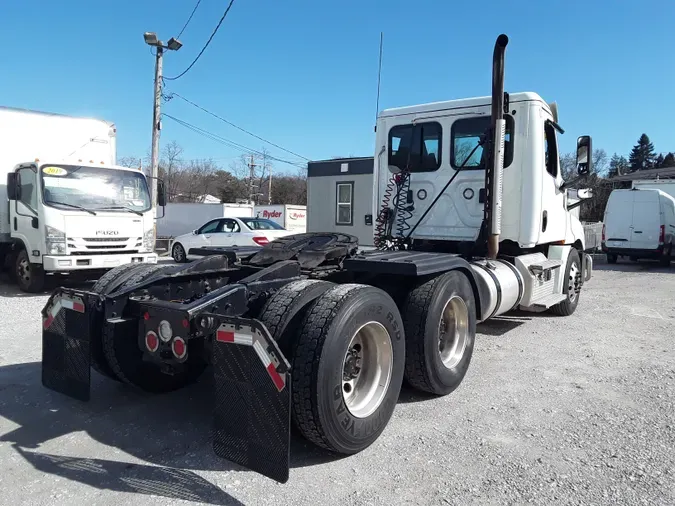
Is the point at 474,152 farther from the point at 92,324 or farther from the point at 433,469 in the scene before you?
the point at 92,324

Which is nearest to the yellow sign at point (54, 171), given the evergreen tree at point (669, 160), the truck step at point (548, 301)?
the truck step at point (548, 301)

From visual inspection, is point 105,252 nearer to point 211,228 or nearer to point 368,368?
point 211,228

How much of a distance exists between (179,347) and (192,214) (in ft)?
88.7

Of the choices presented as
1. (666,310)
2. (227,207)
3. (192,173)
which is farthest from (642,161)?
(666,310)

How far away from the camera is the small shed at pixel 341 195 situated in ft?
53.0

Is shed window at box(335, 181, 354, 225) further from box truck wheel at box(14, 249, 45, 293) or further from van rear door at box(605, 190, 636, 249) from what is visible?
box truck wheel at box(14, 249, 45, 293)

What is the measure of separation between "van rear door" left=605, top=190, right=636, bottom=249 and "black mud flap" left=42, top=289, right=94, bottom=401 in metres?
17.7

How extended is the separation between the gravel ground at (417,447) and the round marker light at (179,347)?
69 cm

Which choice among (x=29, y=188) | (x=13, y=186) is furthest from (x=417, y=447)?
(x=13, y=186)

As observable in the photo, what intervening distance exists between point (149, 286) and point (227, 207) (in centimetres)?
2405

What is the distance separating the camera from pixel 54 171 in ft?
31.4

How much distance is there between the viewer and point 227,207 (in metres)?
27.4

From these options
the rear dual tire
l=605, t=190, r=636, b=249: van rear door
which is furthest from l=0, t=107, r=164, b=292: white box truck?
l=605, t=190, r=636, b=249: van rear door

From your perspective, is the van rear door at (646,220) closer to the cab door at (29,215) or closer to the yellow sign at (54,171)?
the yellow sign at (54,171)
